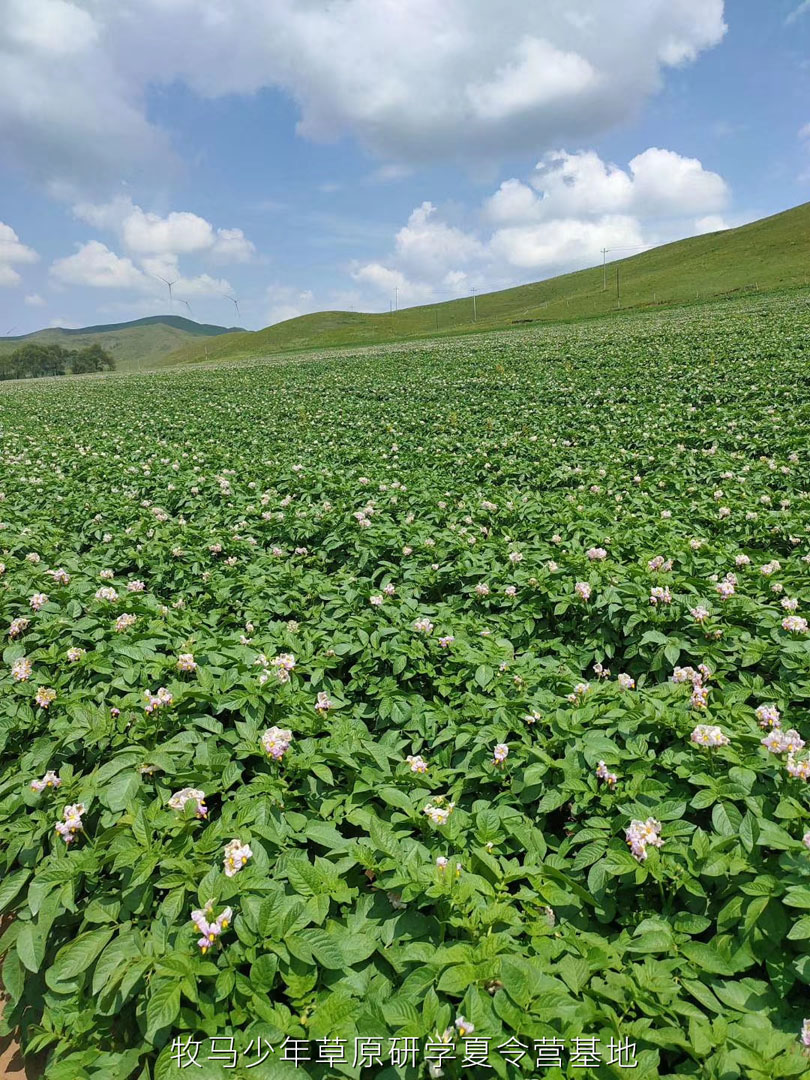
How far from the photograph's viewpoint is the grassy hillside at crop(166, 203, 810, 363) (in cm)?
6712

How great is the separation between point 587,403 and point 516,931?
48.9 ft

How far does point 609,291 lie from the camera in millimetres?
88438

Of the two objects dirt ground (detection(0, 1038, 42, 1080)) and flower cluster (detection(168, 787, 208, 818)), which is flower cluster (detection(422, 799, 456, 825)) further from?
dirt ground (detection(0, 1038, 42, 1080))

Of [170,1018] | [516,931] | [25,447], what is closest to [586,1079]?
[516,931]

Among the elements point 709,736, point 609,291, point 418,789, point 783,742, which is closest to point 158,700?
point 418,789

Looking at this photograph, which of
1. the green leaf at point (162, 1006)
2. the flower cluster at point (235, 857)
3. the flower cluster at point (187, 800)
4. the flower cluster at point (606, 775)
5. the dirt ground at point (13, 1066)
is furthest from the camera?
the flower cluster at point (606, 775)

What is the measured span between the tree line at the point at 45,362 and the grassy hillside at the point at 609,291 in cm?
1874

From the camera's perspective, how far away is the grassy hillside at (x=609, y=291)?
67.1m

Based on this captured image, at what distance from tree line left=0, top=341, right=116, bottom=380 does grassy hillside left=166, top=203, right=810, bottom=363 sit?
1874 centimetres

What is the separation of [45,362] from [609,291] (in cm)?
11724

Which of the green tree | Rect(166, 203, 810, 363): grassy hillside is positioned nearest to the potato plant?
Rect(166, 203, 810, 363): grassy hillside

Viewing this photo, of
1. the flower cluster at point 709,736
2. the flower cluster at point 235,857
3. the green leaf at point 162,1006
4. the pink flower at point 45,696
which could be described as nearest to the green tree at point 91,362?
the pink flower at point 45,696

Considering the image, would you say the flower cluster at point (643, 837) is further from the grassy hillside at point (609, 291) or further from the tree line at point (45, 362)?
the tree line at point (45, 362)

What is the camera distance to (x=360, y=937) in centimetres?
215
